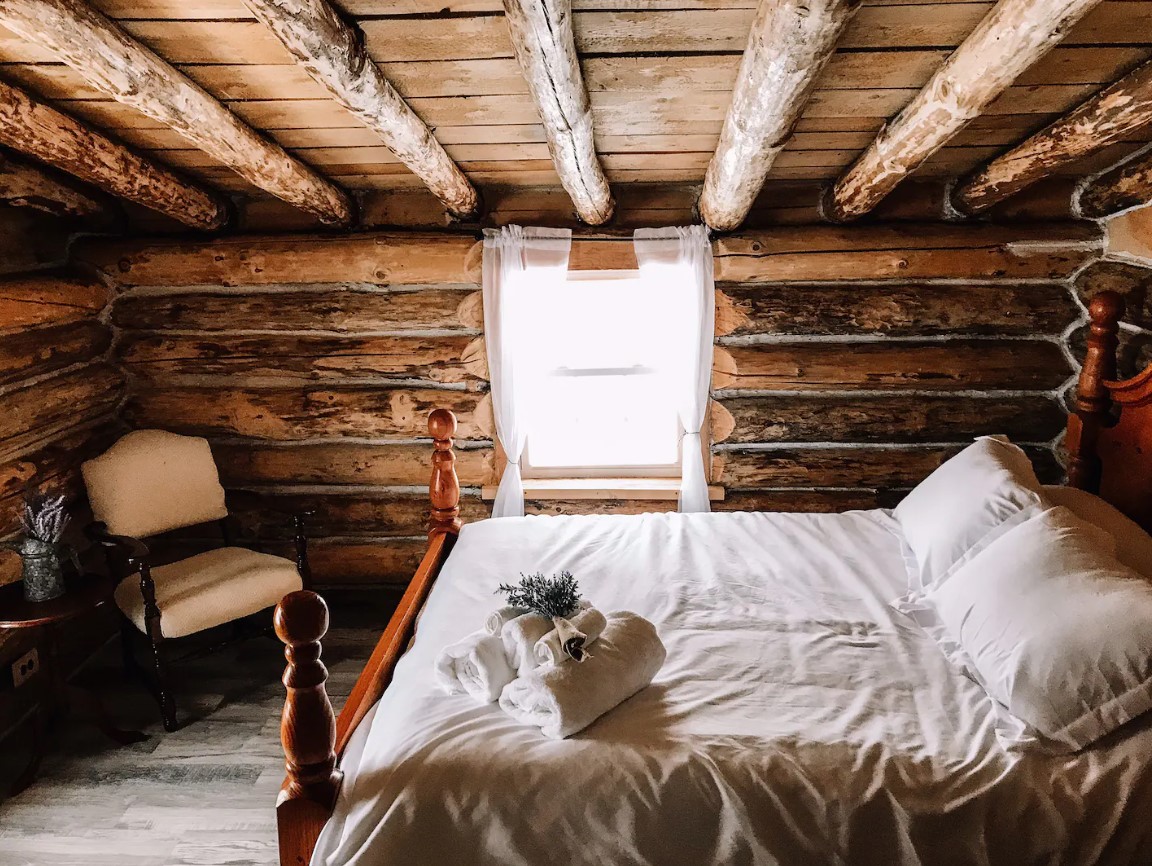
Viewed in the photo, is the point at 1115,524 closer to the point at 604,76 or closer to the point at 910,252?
the point at 910,252

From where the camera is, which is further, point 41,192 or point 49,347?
point 49,347

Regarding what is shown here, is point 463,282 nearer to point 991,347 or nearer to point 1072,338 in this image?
point 991,347

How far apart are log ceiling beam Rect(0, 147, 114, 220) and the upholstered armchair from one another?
109 cm

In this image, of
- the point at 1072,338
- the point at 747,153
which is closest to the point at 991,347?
the point at 1072,338

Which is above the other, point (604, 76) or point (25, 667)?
point (604, 76)

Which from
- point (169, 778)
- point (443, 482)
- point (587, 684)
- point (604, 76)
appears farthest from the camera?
point (443, 482)

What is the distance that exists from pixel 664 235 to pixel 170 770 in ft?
10.4

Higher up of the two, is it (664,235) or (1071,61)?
(1071,61)

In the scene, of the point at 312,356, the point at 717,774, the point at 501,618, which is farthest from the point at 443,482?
the point at 717,774

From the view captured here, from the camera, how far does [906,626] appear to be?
2.54 meters

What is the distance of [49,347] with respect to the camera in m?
3.68

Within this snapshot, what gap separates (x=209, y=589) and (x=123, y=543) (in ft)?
1.32

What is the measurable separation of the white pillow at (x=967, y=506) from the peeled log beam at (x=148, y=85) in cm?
288

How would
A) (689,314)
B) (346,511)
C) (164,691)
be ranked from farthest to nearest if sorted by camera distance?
(346,511), (689,314), (164,691)
